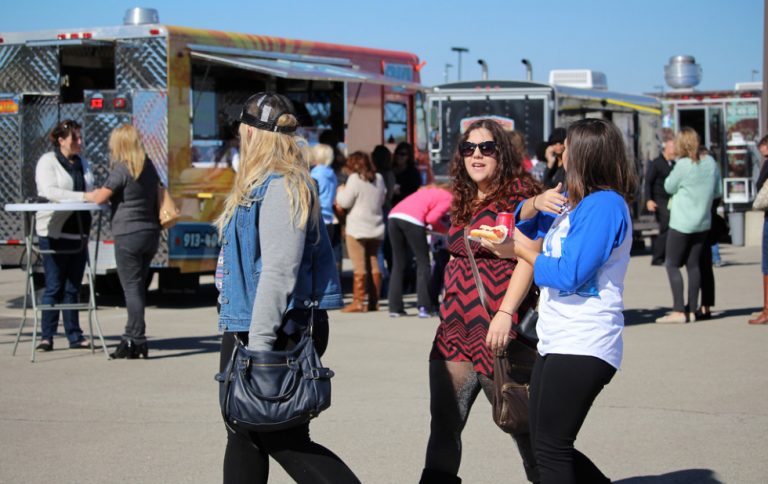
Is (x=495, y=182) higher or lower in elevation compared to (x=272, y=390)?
higher

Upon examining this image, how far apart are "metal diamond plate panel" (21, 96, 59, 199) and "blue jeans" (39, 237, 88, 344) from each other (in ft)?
13.4

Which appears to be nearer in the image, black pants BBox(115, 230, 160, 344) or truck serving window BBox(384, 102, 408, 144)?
black pants BBox(115, 230, 160, 344)

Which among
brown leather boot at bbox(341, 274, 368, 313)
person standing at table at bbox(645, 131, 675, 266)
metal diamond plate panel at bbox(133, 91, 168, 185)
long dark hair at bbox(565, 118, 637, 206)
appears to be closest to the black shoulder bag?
long dark hair at bbox(565, 118, 637, 206)

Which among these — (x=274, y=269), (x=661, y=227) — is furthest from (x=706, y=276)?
(x=274, y=269)

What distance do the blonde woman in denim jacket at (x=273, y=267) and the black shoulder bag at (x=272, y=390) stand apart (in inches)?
2.6

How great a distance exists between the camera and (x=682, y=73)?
2473 cm

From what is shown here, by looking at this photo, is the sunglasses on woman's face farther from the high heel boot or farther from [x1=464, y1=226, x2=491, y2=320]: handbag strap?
the high heel boot

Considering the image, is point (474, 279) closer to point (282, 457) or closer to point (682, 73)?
point (282, 457)

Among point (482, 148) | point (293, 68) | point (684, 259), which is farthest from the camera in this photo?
point (293, 68)

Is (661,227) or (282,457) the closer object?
(282,457)

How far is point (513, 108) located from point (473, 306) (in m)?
15.0

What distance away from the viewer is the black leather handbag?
4020 millimetres

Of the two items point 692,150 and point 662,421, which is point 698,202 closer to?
point 692,150

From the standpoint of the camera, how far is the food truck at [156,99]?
12.6 metres
